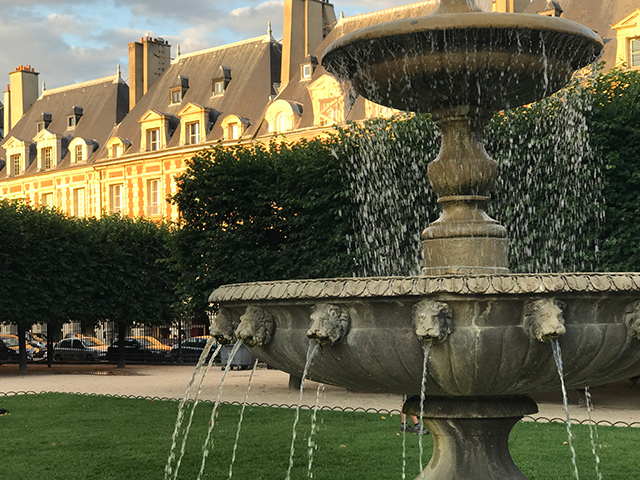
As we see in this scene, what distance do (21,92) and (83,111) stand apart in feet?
20.4

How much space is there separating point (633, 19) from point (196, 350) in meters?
A: 19.0

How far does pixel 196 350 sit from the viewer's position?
31828mm

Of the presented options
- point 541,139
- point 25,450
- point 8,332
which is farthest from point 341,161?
point 8,332

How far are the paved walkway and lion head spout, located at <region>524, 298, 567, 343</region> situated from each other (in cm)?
1006

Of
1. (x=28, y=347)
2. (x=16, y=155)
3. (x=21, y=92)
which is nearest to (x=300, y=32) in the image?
(x=28, y=347)

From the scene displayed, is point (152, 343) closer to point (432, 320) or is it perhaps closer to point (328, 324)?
point (328, 324)

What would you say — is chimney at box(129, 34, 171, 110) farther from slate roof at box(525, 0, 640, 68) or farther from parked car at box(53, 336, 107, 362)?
slate roof at box(525, 0, 640, 68)

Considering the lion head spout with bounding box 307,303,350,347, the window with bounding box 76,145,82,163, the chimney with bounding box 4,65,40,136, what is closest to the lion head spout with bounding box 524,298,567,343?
the lion head spout with bounding box 307,303,350,347

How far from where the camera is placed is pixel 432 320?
3.91 metres

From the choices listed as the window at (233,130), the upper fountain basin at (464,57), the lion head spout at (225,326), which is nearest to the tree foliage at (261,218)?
the upper fountain basin at (464,57)

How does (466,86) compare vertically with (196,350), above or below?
above

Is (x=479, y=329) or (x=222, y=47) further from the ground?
(x=222, y=47)

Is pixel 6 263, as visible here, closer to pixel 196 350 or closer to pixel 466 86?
pixel 196 350

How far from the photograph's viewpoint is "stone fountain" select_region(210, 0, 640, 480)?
398 cm
